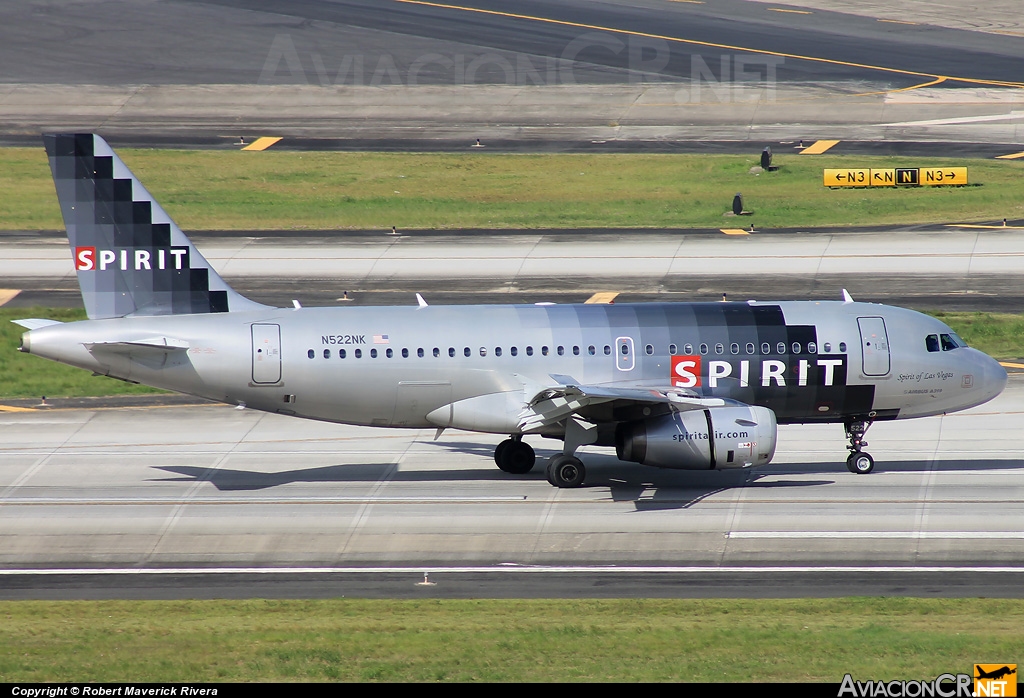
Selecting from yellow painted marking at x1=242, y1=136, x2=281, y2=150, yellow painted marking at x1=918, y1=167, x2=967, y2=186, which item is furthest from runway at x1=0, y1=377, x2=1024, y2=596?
yellow painted marking at x1=242, y1=136, x2=281, y2=150

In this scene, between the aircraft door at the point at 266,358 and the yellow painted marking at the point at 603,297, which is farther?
the yellow painted marking at the point at 603,297

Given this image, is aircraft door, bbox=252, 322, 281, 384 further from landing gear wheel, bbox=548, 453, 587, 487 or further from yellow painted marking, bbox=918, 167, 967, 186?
yellow painted marking, bbox=918, 167, 967, 186

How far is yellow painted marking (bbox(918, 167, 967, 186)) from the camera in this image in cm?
7100

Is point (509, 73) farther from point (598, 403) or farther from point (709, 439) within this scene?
point (709, 439)

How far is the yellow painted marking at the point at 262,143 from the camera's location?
78.8 m

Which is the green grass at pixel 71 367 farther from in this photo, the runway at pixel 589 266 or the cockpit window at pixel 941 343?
the cockpit window at pixel 941 343

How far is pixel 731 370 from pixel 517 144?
44.7 m

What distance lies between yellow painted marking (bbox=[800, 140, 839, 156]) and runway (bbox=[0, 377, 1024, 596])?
34.5 meters

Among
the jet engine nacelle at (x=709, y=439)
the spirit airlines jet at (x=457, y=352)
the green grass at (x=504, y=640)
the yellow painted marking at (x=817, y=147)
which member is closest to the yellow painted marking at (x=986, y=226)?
the yellow painted marking at (x=817, y=147)

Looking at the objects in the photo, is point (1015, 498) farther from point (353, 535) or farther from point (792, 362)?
point (353, 535)

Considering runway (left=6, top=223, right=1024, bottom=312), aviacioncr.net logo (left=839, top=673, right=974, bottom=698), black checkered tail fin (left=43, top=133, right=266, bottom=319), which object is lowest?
runway (left=6, top=223, right=1024, bottom=312)

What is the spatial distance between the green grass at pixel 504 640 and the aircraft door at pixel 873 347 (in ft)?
33.5

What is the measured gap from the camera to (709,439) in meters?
34.7

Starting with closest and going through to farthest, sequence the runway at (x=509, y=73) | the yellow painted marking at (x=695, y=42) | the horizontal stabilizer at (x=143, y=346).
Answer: the horizontal stabilizer at (x=143, y=346) < the runway at (x=509, y=73) < the yellow painted marking at (x=695, y=42)
